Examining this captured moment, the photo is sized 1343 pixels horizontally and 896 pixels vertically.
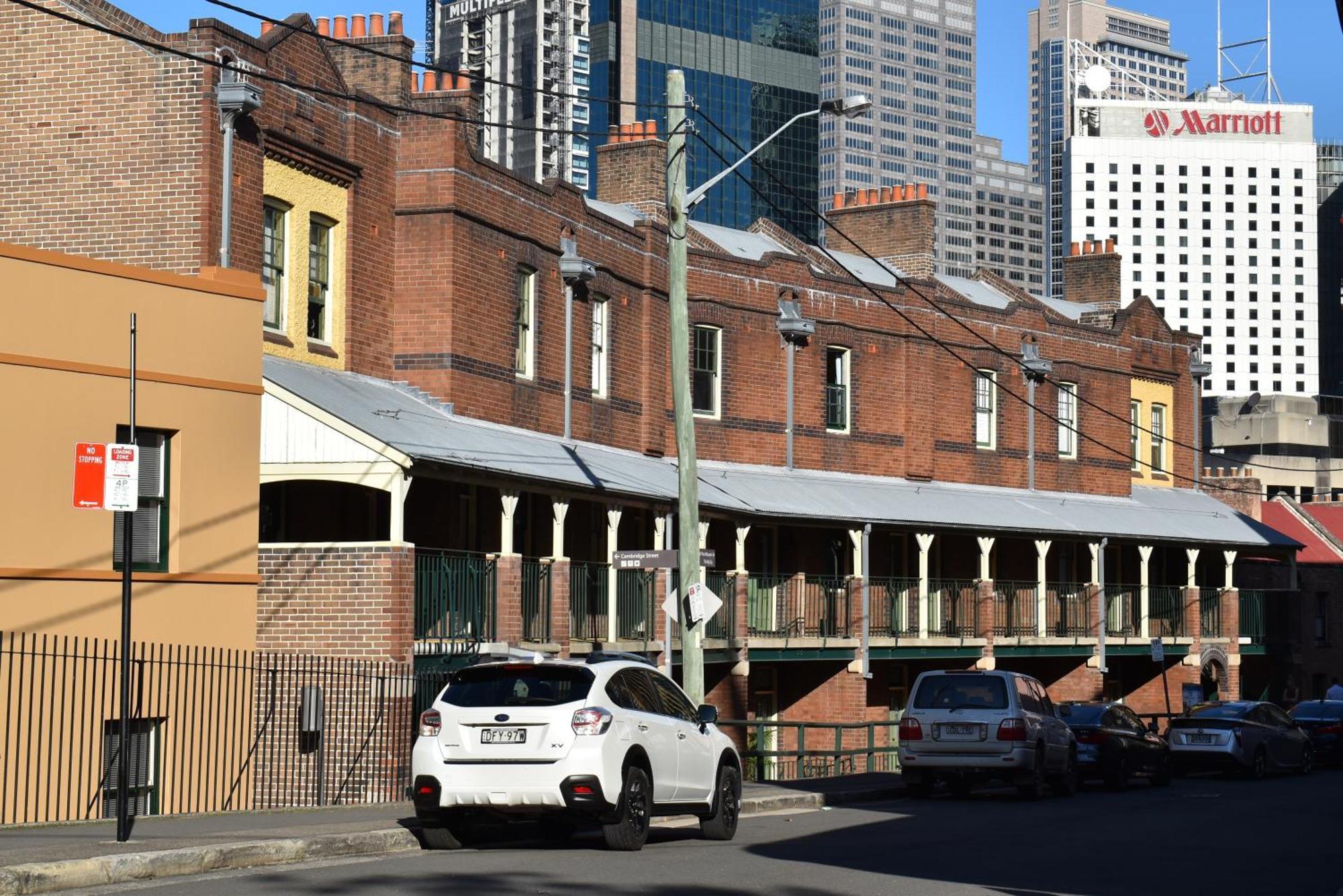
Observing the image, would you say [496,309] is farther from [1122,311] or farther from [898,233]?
[1122,311]

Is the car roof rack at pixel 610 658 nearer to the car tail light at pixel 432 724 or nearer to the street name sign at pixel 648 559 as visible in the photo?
the car tail light at pixel 432 724

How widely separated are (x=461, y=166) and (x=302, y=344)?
12.3 ft

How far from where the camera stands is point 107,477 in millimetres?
13828

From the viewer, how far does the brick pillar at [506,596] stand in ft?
77.5

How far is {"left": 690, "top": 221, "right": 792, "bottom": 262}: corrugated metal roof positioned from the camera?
1400 inches

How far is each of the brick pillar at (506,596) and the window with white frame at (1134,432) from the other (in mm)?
23942

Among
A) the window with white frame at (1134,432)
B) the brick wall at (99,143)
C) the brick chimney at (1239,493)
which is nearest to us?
the brick wall at (99,143)

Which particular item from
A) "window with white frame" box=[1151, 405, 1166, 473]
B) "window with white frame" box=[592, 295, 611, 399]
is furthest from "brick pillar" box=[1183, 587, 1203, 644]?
"window with white frame" box=[592, 295, 611, 399]

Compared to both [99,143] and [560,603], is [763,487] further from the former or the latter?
[99,143]

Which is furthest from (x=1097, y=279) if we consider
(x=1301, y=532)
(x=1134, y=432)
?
(x=1301, y=532)

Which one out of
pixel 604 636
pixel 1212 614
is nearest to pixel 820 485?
pixel 604 636

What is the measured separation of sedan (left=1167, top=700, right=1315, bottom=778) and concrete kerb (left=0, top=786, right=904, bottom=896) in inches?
720

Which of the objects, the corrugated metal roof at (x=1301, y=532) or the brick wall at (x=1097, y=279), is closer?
the brick wall at (x=1097, y=279)

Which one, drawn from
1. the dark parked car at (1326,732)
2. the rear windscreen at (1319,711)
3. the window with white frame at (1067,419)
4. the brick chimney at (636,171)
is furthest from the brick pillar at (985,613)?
the brick chimney at (636,171)
